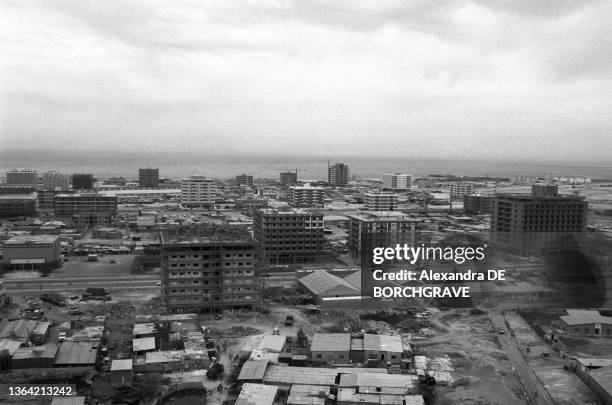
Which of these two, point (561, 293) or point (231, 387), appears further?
point (561, 293)

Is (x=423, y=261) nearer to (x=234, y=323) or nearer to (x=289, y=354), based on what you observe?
(x=234, y=323)

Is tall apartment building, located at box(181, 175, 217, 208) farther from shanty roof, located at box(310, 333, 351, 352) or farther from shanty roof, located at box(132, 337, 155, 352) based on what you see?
shanty roof, located at box(310, 333, 351, 352)

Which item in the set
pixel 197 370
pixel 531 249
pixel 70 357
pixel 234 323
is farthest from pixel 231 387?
pixel 531 249

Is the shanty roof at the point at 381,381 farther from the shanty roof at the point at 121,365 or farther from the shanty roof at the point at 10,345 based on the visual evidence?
the shanty roof at the point at 10,345

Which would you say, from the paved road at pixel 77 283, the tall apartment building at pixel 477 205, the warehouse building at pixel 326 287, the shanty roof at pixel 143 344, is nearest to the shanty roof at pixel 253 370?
the shanty roof at pixel 143 344

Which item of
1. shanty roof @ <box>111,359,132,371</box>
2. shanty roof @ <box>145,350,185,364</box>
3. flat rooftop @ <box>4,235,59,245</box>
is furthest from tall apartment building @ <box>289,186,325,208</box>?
shanty roof @ <box>111,359,132,371</box>

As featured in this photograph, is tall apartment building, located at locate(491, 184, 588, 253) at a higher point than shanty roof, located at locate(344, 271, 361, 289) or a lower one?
higher

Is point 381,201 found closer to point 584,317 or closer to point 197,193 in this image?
point 197,193
